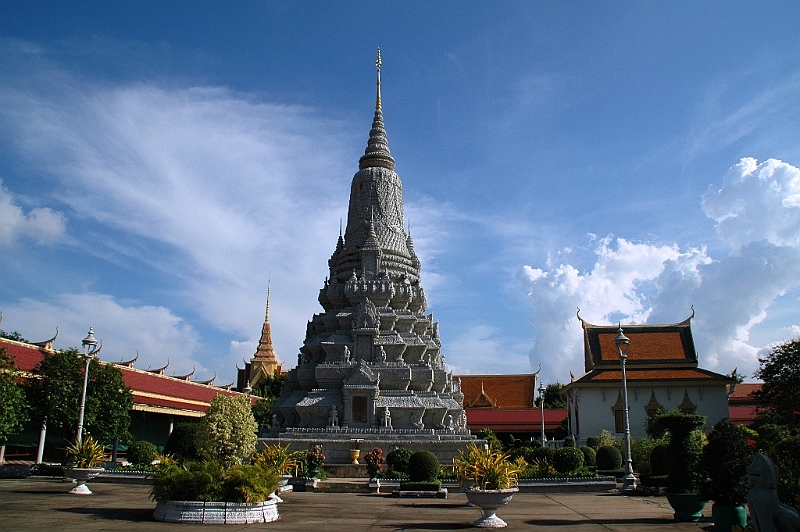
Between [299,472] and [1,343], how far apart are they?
19.8 metres

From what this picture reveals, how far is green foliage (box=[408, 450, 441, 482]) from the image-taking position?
26031 millimetres

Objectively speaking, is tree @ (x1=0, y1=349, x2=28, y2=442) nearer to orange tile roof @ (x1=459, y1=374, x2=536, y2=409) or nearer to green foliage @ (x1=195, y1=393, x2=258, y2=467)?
green foliage @ (x1=195, y1=393, x2=258, y2=467)

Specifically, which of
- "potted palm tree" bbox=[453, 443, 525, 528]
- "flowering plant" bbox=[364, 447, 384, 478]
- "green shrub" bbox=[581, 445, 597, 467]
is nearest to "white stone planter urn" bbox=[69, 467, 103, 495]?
"flowering plant" bbox=[364, 447, 384, 478]

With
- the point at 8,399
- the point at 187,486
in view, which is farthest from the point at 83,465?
the point at 187,486

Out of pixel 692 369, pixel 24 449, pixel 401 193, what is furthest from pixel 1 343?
pixel 692 369

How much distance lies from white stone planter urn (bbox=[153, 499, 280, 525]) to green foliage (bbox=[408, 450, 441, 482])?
11110mm

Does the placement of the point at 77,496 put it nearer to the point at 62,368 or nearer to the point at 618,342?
the point at 62,368

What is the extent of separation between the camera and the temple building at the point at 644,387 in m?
48.6

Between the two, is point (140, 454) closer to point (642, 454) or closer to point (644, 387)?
point (642, 454)

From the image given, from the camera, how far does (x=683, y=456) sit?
1695cm

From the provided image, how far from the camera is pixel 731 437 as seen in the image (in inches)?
591

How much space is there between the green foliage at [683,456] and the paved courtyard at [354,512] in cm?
91

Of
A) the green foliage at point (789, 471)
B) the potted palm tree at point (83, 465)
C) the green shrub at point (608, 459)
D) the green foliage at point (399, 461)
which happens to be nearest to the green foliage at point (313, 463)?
the green foliage at point (399, 461)

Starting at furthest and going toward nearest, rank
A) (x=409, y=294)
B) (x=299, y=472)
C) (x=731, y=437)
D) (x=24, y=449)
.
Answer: (x=24, y=449)
(x=409, y=294)
(x=299, y=472)
(x=731, y=437)
